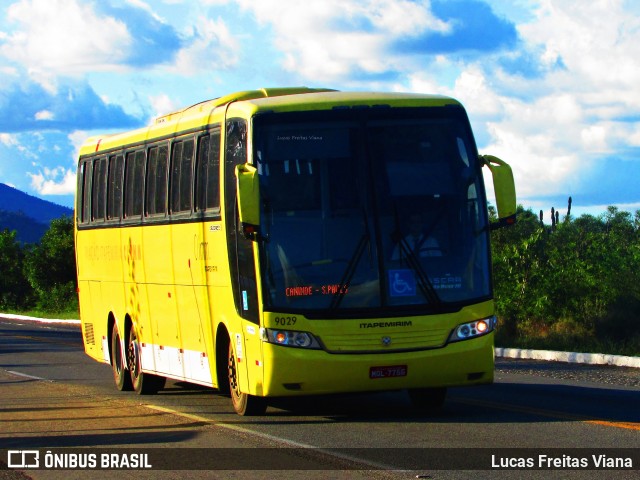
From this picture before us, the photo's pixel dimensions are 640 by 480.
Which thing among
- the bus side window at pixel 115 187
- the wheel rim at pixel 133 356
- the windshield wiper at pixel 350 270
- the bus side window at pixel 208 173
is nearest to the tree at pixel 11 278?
the bus side window at pixel 115 187

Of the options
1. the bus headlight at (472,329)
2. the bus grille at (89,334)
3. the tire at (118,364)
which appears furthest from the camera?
the bus grille at (89,334)

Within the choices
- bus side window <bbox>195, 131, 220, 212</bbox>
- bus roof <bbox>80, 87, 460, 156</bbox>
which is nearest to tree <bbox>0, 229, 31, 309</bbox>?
bus roof <bbox>80, 87, 460, 156</bbox>

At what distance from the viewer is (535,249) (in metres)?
30.7

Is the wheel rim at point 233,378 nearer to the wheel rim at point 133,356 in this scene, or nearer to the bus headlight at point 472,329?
the bus headlight at point 472,329

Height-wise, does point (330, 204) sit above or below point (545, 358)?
above

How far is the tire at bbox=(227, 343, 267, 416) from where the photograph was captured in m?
14.0

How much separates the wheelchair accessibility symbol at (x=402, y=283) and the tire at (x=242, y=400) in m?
2.12

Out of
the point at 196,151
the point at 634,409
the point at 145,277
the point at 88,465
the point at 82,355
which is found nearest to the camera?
the point at 88,465

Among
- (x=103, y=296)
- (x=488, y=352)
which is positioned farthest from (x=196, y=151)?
(x=103, y=296)

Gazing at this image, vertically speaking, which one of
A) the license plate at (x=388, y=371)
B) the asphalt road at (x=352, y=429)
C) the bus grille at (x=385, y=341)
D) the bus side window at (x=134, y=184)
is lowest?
the asphalt road at (x=352, y=429)

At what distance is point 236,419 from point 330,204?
2706 millimetres

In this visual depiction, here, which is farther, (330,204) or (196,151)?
(196,151)

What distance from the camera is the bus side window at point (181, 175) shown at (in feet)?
50.6

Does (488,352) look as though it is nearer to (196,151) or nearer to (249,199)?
(249,199)
